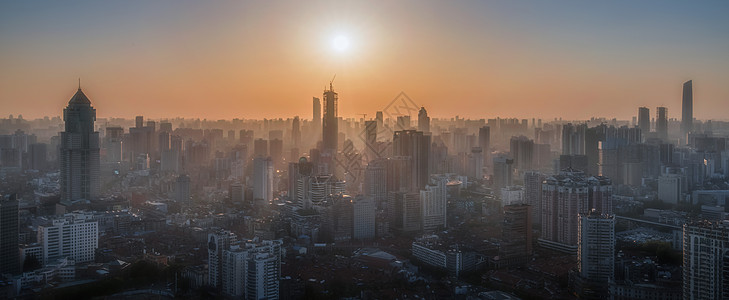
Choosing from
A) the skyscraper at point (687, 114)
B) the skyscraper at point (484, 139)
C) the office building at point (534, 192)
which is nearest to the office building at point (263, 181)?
the office building at point (534, 192)

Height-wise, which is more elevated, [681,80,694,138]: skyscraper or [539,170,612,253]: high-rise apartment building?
[681,80,694,138]: skyscraper

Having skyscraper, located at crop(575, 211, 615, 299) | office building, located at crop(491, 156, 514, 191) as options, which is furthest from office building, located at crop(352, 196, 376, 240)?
office building, located at crop(491, 156, 514, 191)

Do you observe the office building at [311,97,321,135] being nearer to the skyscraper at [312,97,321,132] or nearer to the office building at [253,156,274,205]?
the skyscraper at [312,97,321,132]

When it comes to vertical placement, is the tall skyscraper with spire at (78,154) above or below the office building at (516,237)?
above

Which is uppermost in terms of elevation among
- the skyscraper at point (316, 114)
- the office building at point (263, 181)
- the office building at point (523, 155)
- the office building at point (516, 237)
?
the skyscraper at point (316, 114)

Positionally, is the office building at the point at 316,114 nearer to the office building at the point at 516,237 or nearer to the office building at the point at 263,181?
the office building at the point at 263,181

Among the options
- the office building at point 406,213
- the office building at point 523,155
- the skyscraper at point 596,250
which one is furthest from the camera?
the office building at point 523,155

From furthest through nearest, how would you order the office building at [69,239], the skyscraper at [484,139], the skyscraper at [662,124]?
the skyscraper at [484,139] < the skyscraper at [662,124] < the office building at [69,239]

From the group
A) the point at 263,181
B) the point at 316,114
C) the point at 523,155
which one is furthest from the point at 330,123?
the point at 523,155
